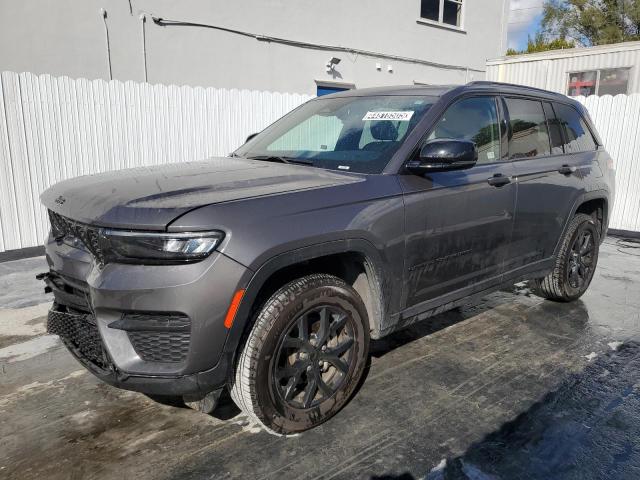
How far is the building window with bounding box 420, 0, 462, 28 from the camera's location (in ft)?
43.3

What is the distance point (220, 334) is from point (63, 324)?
0.98 m

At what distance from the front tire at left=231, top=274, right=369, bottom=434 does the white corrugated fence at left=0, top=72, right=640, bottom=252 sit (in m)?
4.92

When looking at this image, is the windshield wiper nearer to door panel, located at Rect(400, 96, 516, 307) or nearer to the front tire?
door panel, located at Rect(400, 96, 516, 307)

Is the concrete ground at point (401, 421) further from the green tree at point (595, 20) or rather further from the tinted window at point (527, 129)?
the green tree at point (595, 20)

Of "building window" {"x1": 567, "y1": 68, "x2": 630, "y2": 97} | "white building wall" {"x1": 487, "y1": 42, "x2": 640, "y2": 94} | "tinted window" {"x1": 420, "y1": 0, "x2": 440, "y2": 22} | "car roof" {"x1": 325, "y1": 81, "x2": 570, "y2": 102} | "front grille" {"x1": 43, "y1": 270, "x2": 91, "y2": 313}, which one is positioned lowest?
"front grille" {"x1": 43, "y1": 270, "x2": 91, "y2": 313}

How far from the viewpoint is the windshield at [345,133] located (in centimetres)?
309

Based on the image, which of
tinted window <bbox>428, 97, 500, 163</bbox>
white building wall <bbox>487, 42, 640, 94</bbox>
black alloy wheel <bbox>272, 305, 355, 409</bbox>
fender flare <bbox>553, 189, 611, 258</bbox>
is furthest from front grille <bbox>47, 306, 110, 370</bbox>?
white building wall <bbox>487, 42, 640, 94</bbox>

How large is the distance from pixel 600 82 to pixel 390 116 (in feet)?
41.1

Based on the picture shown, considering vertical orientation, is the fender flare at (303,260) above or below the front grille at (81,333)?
above

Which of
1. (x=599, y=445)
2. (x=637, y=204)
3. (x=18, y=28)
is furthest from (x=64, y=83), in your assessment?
(x=637, y=204)

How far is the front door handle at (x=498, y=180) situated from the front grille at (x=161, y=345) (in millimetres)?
2290

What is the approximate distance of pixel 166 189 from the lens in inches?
97.3

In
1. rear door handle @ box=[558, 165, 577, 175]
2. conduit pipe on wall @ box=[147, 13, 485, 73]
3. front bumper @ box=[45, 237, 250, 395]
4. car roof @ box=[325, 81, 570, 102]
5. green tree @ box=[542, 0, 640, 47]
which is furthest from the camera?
green tree @ box=[542, 0, 640, 47]

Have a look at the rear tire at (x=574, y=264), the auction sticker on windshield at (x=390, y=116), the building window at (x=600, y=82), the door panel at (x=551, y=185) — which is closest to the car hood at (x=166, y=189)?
the auction sticker on windshield at (x=390, y=116)
